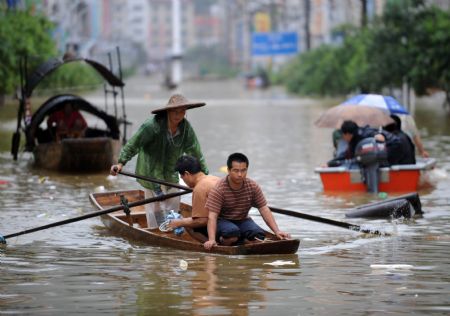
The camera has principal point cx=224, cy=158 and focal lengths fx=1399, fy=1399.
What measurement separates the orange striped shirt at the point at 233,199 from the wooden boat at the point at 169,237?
1.18 ft

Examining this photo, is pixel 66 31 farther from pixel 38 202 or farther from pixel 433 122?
pixel 38 202

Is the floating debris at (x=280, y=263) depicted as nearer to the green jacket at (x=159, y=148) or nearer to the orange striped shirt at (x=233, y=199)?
the orange striped shirt at (x=233, y=199)

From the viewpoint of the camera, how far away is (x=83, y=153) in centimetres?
2355

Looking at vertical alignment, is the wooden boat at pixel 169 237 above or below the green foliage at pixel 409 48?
below

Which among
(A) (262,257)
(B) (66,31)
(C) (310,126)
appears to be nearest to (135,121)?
(C) (310,126)

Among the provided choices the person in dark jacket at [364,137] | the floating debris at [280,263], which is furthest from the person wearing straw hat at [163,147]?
the person in dark jacket at [364,137]

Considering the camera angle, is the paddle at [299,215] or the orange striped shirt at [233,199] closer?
the orange striped shirt at [233,199]

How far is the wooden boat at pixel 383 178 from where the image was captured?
19828 mm

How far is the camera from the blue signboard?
90.0m

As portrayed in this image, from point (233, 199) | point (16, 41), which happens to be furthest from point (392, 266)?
point (16, 41)

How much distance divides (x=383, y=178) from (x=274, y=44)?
234ft

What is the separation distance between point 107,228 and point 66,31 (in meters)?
88.2

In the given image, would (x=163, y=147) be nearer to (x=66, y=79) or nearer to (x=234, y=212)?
(x=234, y=212)

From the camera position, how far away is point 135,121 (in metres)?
42.4
